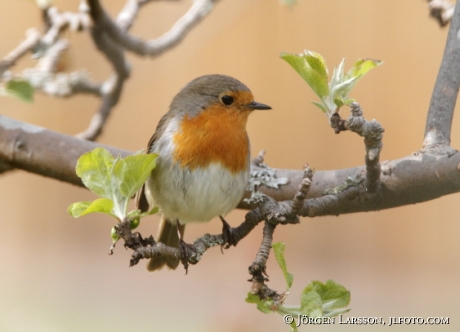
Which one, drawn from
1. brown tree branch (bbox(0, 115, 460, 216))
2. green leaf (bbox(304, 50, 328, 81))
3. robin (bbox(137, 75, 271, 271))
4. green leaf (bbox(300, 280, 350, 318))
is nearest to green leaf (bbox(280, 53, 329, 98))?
green leaf (bbox(304, 50, 328, 81))

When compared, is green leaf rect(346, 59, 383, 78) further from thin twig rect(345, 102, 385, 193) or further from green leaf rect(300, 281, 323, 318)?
green leaf rect(300, 281, 323, 318)

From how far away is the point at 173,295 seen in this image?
6867mm

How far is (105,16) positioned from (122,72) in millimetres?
471

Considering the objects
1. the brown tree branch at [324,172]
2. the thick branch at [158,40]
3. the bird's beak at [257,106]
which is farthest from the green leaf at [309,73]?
the thick branch at [158,40]

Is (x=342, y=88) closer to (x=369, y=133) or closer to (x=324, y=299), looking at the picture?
(x=369, y=133)

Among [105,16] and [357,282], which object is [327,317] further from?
[357,282]

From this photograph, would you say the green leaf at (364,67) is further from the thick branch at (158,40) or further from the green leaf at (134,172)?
the thick branch at (158,40)

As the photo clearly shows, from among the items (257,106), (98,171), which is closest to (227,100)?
(257,106)

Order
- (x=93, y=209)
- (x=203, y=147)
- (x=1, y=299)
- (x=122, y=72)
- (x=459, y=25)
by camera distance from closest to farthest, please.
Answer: (x=93, y=209)
(x=459, y=25)
(x=203, y=147)
(x=122, y=72)
(x=1, y=299)

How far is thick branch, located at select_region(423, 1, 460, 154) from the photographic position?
6.68ft

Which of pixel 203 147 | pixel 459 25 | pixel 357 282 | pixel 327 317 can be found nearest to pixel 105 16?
pixel 203 147

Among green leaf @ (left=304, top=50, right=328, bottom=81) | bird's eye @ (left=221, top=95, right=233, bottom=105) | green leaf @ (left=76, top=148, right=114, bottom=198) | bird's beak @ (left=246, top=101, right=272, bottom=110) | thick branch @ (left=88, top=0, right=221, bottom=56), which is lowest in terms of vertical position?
green leaf @ (left=76, top=148, right=114, bottom=198)

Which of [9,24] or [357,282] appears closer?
[357,282]

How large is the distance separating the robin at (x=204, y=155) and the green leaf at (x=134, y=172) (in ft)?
2.58
